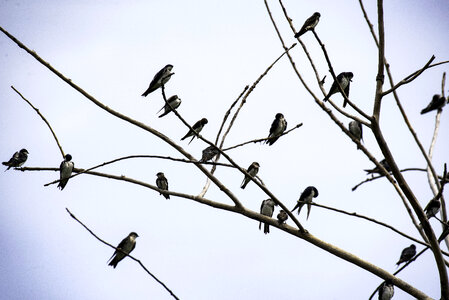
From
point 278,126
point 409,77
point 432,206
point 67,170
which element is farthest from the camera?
point 278,126

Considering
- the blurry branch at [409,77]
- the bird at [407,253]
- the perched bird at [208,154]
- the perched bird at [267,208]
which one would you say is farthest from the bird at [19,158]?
the blurry branch at [409,77]

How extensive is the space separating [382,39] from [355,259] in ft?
6.44

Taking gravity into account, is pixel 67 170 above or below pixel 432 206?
below

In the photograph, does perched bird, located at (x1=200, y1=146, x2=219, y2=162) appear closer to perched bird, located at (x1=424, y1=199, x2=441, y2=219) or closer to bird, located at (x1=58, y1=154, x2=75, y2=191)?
bird, located at (x1=58, y1=154, x2=75, y2=191)

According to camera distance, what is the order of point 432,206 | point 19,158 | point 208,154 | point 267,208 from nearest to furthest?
point 432,206 < point 267,208 < point 208,154 < point 19,158

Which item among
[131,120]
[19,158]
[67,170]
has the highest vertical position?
[131,120]

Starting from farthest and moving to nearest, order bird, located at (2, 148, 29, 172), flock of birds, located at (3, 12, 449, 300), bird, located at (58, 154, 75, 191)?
bird, located at (2, 148, 29, 172), bird, located at (58, 154, 75, 191), flock of birds, located at (3, 12, 449, 300)

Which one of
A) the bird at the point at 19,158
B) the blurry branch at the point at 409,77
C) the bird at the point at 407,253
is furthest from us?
the bird at the point at 19,158

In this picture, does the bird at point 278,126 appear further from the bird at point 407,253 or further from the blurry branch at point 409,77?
the blurry branch at point 409,77

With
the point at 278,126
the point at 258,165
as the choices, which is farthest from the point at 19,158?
the point at 278,126

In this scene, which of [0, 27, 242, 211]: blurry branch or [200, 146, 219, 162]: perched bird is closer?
[0, 27, 242, 211]: blurry branch

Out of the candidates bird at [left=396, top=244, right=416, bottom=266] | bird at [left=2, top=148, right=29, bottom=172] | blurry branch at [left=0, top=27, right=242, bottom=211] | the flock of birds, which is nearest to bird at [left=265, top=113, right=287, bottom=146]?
the flock of birds

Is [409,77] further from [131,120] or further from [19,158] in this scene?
[19,158]

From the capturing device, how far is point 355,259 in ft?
16.3
